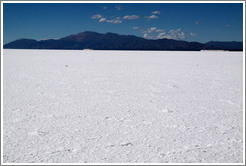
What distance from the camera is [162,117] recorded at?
2674 mm

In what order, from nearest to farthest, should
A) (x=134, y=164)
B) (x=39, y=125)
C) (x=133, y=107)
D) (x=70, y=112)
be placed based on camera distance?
(x=134, y=164), (x=39, y=125), (x=70, y=112), (x=133, y=107)

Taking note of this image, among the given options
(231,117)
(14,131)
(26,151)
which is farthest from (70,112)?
(231,117)

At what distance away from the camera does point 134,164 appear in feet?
5.41

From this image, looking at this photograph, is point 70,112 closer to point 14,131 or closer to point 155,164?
point 14,131

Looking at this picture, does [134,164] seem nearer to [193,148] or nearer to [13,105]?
[193,148]

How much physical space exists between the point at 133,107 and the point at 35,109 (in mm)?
1199

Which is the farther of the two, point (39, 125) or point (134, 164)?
point (39, 125)

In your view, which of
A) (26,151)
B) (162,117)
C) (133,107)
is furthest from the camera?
(133,107)

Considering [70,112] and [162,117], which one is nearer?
[162,117]

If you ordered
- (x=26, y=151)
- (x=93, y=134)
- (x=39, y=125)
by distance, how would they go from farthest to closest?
1. (x=39, y=125)
2. (x=93, y=134)
3. (x=26, y=151)

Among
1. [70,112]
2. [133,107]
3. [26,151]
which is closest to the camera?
[26,151]

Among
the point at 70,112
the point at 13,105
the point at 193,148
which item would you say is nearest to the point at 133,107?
the point at 70,112

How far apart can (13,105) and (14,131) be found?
1025 millimetres

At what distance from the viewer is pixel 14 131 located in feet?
7.27
